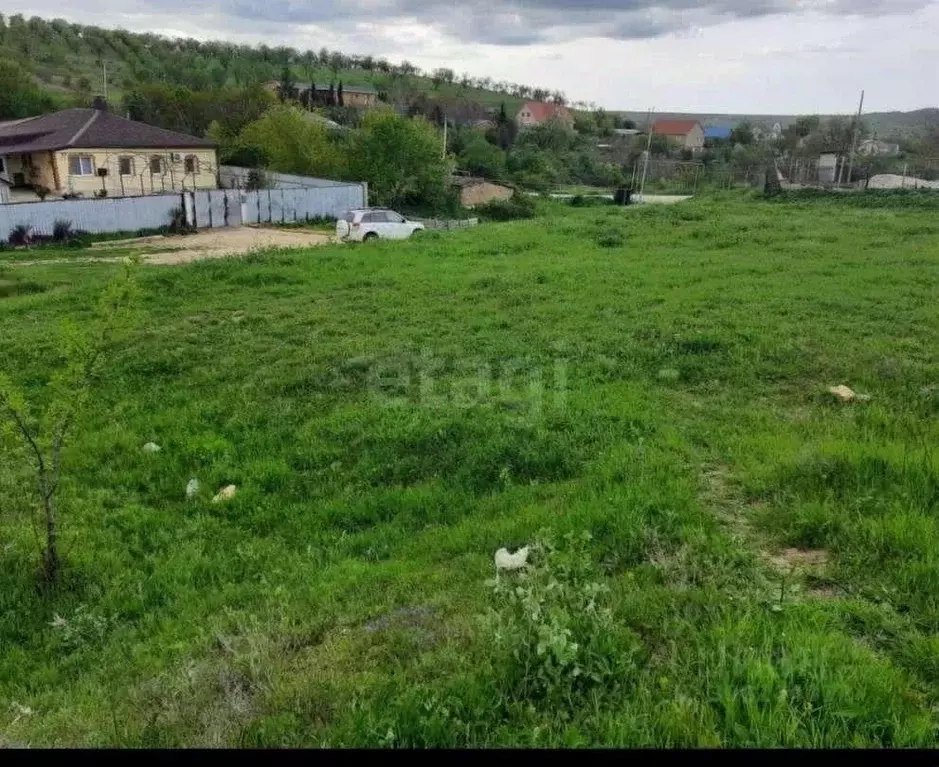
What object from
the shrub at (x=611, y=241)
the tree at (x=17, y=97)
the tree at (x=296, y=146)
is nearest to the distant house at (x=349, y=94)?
the tree at (x=17, y=97)

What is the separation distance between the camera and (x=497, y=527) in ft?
14.8

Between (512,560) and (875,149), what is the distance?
51705 mm

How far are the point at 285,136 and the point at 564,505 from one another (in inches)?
1431

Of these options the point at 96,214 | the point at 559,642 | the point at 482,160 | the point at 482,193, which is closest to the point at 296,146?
the point at 482,193

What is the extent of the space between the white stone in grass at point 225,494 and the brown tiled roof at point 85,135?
30327 mm

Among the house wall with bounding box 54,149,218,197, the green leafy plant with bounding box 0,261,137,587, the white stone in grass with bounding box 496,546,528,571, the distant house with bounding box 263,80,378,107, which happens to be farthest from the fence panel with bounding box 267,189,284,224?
the distant house with bounding box 263,80,378,107

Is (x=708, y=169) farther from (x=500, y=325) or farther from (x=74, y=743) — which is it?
(x=74, y=743)

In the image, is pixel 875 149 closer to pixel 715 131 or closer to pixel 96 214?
pixel 96 214

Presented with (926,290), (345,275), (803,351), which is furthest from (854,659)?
(345,275)

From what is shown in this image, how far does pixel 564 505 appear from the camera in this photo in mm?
4609

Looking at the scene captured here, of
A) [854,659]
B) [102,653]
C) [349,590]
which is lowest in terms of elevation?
[102,653]

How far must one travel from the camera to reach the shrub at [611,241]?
655 inches

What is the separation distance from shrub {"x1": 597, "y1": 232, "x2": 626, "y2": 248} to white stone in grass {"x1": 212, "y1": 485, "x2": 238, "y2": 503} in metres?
12.4

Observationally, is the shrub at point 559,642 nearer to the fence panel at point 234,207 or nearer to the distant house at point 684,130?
the fence panel at point 234,207
